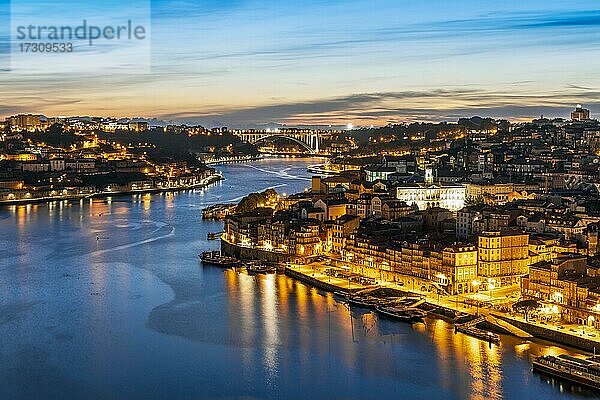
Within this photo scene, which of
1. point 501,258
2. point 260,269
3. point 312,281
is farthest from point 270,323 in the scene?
point 501,258

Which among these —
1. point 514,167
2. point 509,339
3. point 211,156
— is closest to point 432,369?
point 509,339

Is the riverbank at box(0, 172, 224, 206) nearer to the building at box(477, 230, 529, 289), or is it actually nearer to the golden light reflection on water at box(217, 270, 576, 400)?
the golden light reflection on water at box(217, 270, 576, 400)

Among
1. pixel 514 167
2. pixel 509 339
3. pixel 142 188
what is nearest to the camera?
pixel 509 339

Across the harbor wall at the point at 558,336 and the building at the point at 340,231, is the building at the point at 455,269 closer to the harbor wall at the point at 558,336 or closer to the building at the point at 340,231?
the harbor wall at the point at 558,336

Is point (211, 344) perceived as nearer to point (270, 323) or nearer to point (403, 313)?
point (270, 323)

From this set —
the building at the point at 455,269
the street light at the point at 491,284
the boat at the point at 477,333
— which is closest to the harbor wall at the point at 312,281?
the building at the point at 455,269

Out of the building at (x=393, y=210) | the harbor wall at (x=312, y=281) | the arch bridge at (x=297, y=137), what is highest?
the arch bridge at (x=297, y=137)

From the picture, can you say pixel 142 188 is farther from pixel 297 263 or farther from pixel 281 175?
pixel 297 263
